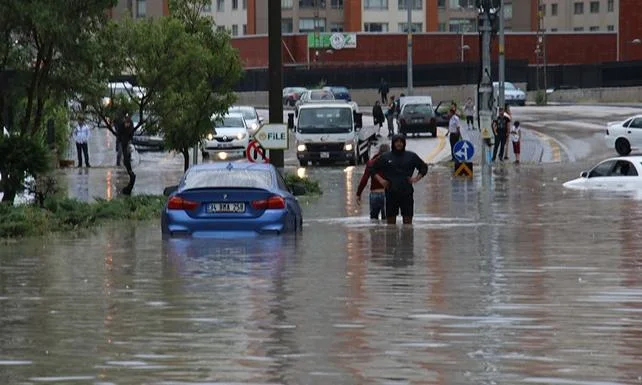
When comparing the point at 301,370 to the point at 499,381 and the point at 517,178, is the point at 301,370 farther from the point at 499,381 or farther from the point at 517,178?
the point at 517,178

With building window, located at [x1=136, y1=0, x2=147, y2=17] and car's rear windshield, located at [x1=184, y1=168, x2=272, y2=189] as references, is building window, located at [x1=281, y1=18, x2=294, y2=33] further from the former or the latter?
car's rear windshield, located at [x1=184, y1=168, x2=272, y2=189]

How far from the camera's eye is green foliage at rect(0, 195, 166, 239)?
82.1 feet

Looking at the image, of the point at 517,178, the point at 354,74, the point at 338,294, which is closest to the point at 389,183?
the point at 338,294

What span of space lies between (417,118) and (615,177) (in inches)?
1055

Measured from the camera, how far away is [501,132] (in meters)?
54.8

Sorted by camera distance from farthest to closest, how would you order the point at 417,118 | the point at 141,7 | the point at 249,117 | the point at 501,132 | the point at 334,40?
the point at 141,7 < the point at 334,40 < the point at 417,118 < the point at 249,117 < the point at 501,132

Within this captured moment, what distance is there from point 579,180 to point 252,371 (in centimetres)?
3204

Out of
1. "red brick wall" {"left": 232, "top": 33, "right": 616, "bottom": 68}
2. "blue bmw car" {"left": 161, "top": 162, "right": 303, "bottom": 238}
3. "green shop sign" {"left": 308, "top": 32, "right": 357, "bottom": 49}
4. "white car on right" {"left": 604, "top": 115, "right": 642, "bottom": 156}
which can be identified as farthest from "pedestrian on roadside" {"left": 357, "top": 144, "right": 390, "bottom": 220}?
"green shop sign" {"left": 308, "top": 32, "right": 357, "bottom": 49}

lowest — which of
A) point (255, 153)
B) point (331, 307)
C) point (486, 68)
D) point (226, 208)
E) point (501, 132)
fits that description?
point (501, 132)

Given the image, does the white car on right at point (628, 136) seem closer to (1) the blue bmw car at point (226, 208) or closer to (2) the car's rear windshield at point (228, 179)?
(2) the car's rear windshield at point (228, 179)

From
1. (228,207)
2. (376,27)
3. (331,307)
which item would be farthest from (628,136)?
(376,27)

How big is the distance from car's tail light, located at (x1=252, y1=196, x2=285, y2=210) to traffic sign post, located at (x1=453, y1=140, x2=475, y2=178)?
74.0 ft

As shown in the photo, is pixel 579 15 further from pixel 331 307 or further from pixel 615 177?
pixel 331 307

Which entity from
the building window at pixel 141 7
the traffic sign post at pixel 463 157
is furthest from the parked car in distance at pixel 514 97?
the traffic sign post at pixel 463 157
